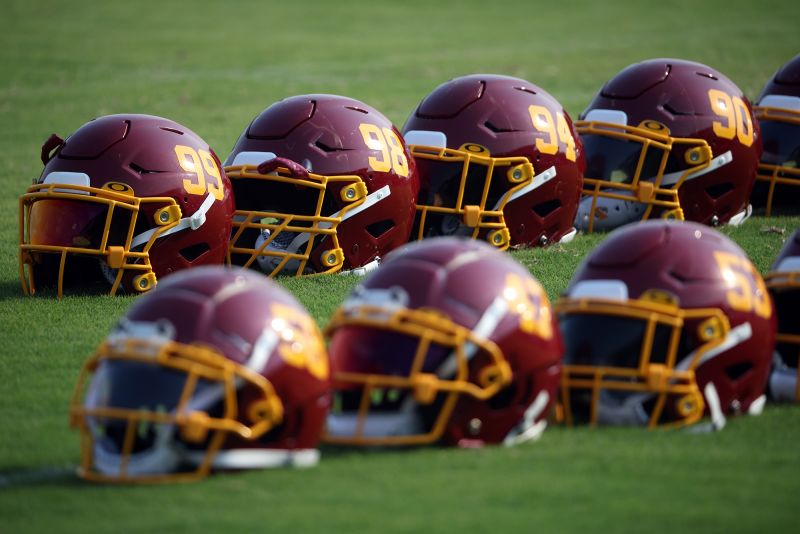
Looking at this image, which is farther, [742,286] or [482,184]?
[482,184]

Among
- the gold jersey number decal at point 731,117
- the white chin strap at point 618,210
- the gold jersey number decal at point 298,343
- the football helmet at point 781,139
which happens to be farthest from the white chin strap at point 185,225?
the football helmet at point 781,139

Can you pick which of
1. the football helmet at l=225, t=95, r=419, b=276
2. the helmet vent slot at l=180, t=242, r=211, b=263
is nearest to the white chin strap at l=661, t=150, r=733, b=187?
the football helmet at l=225, t=95, r=419, b=276

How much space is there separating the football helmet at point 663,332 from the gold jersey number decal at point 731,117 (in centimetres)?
394

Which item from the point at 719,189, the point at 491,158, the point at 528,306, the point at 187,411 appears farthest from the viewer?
the point at 719,189

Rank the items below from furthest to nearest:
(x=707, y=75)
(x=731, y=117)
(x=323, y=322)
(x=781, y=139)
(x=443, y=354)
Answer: (x=781, y=139), (x=707, y=75), (x=731, y=117), (x=323, y=322), (x=443, y=354)

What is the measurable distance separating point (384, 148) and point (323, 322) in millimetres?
1373

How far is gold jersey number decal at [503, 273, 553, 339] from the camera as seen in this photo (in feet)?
18.0

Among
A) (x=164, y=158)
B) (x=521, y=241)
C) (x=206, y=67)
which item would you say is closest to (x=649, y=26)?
(x=206, y=67)

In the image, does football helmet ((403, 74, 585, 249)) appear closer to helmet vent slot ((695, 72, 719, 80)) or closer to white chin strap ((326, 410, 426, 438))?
helmet vent slot ((695, 72, 719, 80))

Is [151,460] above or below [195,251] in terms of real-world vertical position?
above

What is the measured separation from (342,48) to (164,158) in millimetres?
14053

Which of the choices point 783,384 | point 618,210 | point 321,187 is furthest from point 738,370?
point 618,210

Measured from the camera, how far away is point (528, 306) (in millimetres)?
5520

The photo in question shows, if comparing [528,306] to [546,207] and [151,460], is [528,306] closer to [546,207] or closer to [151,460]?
[151,460]
